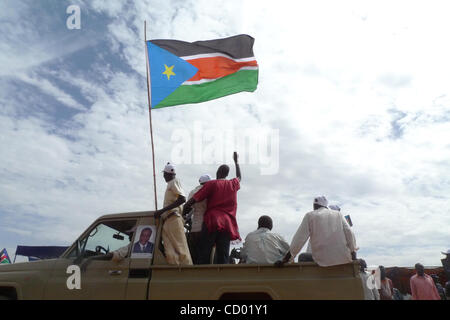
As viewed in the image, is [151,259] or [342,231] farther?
[151,259]

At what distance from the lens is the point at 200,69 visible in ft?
21.8

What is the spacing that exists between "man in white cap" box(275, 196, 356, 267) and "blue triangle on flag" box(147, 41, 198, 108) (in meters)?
3.56

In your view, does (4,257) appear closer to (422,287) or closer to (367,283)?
(367,283)

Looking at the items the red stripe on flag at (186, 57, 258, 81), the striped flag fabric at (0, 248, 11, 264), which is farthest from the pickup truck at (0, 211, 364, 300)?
the striped flag fabric at (0, 248, 11, 264)

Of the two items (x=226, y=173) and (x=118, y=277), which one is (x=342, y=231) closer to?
(x=226, y=173)

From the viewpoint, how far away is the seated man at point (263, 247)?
423cm

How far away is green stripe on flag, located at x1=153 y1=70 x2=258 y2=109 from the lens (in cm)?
627

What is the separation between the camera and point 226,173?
16.6ft

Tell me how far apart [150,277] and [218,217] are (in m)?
1.12

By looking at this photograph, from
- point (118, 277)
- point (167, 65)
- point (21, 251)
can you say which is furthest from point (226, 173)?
point (21, 251)

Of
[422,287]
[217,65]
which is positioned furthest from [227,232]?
[422,287]

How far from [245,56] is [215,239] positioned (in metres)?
4.06

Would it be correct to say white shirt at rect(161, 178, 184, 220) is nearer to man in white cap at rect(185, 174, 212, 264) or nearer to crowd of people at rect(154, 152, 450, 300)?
crowd of people at rect(154, 152, 450, 300)

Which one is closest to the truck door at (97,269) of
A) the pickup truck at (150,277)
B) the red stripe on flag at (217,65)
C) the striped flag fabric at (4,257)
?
the pickup truck at (150,277)
